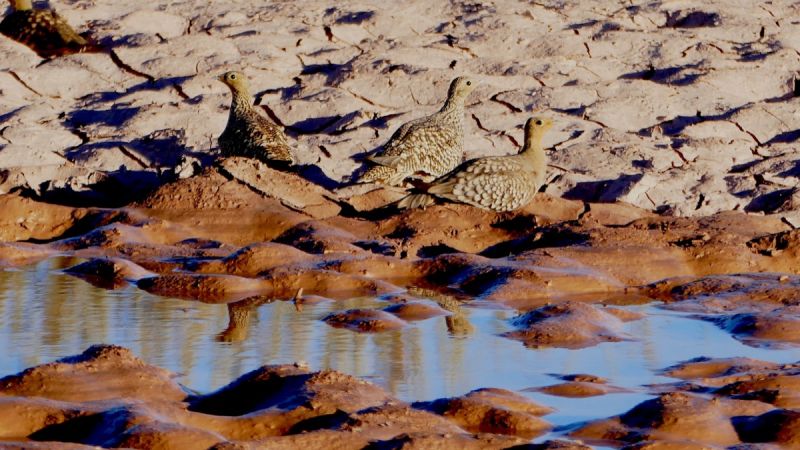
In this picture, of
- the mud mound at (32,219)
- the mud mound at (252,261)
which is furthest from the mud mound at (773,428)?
the mud mound at (32,219)

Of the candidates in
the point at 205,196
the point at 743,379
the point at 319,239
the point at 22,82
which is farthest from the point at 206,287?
the point at 22,82

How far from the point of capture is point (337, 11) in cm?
1578

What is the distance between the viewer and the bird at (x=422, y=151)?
1124 centimetres

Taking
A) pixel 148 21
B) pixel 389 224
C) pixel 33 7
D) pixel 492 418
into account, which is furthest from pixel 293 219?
pixel 33 7

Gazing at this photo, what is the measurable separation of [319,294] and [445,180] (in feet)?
8.37

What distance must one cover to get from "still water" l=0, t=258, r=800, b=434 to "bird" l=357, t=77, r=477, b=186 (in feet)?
10.7

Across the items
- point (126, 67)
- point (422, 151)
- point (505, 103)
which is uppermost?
point (126, 67)

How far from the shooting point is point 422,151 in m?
11.4

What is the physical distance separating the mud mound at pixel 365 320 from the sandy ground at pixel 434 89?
4.12 m

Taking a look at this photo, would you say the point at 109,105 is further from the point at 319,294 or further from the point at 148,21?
the point at 319,294

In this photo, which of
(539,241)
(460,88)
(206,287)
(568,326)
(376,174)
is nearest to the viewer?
(568,326)

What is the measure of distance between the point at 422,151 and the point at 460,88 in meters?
0.91

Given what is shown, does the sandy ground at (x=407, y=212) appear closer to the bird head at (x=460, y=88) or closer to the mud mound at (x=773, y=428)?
the mud mound at (x=773, y=428)

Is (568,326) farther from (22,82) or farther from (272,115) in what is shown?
(22,82)
